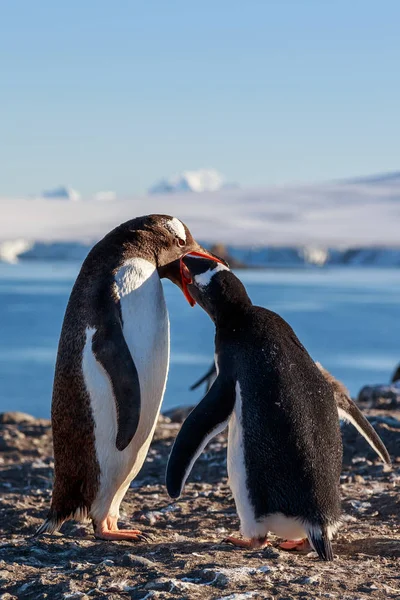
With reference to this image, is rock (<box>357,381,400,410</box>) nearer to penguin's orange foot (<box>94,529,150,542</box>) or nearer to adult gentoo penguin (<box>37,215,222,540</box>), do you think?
adult gentoo penguin (<box>37,215,222,540</box>)

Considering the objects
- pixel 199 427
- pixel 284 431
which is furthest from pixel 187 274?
pixel 284 431

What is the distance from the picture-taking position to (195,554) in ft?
11.9

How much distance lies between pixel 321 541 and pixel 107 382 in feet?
3.93

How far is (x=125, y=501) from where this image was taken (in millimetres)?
5480

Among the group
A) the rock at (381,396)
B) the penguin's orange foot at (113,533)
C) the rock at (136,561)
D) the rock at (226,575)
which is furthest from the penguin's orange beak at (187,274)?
the rock at (381,396)

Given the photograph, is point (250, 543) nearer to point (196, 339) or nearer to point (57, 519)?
point (57, 519)

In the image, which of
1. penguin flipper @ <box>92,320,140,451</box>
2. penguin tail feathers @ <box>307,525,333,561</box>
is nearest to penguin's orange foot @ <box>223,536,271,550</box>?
penguin tail feathers @ <box>307,525,333,561</box>

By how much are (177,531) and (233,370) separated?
1191 millimetres

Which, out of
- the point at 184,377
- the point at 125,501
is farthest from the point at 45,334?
the point at 125,501

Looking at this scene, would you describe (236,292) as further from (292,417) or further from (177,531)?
(177,531)

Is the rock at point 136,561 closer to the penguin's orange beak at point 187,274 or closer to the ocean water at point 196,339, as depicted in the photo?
the penguin's orange beak at point 187,274

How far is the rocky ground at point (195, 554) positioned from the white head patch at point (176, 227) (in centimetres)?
147

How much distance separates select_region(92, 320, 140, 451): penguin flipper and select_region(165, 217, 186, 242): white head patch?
0.70 m

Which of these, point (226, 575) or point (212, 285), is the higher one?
point (212, 285)
